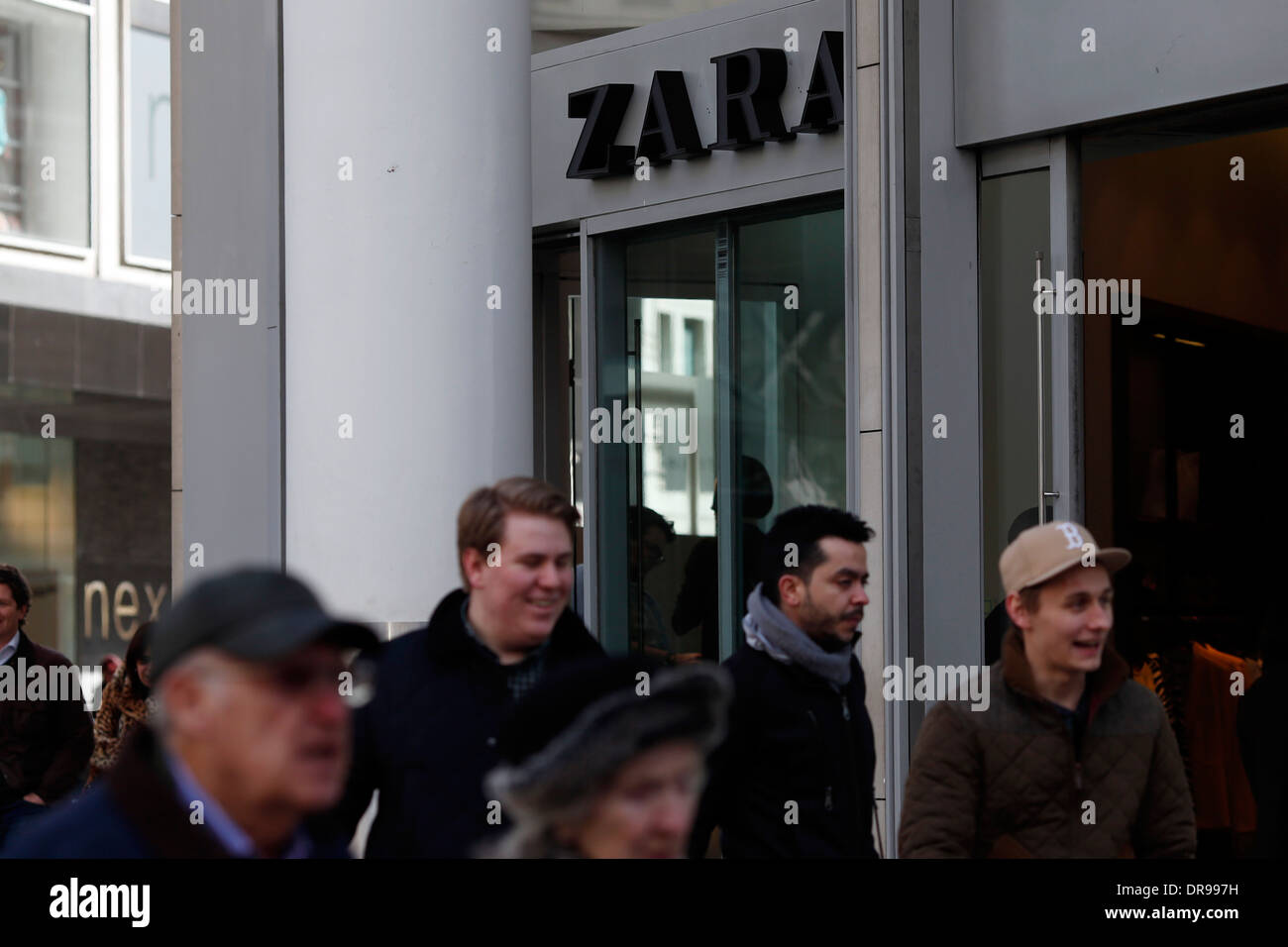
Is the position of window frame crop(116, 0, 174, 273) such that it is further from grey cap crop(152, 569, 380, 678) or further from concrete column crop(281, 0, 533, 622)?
grey cap crop(152, 569, 380, 678)

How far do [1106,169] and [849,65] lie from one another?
1.24 m

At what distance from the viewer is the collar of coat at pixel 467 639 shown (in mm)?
3350

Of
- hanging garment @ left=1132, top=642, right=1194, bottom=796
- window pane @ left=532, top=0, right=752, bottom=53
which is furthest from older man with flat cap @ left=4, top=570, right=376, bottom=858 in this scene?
window pane @ left=532, top=0, right=752, bottom=53

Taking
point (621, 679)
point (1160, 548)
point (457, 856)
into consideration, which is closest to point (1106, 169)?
point (1160, 548)

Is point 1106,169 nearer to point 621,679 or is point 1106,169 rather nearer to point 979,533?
point 979,533

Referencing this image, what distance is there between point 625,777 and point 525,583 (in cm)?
170

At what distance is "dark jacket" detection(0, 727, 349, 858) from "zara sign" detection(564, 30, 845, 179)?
6915mm

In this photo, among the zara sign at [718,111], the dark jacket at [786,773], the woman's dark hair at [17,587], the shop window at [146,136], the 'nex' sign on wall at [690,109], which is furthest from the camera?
the shop window at [146,136]

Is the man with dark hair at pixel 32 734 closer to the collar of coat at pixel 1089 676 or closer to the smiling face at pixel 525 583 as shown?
the smiling face at pixel 525 583

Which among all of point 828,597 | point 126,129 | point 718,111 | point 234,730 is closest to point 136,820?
point 234,730

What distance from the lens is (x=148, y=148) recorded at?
24984 millimetres

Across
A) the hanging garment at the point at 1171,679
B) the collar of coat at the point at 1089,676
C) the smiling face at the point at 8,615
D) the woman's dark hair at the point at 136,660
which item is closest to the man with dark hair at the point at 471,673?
the collar of coat at the point at 1089,676

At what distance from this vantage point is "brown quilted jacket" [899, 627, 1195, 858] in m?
3.50

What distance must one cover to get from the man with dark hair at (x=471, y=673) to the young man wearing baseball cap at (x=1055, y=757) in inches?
31.8
